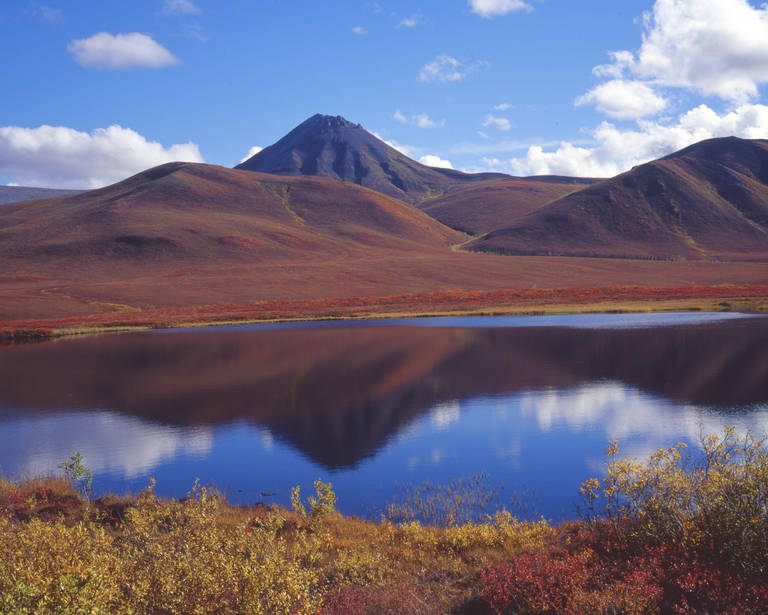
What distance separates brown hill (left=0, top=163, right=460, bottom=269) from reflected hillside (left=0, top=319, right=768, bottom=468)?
85.5 meters

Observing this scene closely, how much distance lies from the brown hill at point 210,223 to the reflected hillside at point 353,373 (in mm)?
85489

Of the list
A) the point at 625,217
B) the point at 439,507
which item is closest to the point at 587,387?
the point at 439,507

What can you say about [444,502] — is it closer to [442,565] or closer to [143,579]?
[442,565]

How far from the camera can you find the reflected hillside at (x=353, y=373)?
23.5m

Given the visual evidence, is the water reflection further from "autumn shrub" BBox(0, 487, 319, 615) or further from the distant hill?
the distant hill

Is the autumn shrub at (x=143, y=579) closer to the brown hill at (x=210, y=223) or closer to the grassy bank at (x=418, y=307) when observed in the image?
the grassy bank at (x=418, y=307)

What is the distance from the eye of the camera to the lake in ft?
55.1

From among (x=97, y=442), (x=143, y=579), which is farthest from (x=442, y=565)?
(x=97, y=442)

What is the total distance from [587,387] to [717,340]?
18.4 metres

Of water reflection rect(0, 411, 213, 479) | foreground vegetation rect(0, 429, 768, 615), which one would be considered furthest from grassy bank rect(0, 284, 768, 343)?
foreground vegetation rect(0, 429, 768, 615)

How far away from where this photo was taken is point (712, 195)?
18488 centimetres

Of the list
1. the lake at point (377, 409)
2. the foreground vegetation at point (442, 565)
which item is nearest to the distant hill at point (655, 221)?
the lake at point (377, 409)

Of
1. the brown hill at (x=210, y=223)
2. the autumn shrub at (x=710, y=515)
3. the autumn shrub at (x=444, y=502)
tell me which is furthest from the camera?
the brown hill at (x=210, y=223)

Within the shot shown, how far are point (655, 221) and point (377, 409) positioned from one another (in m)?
169
